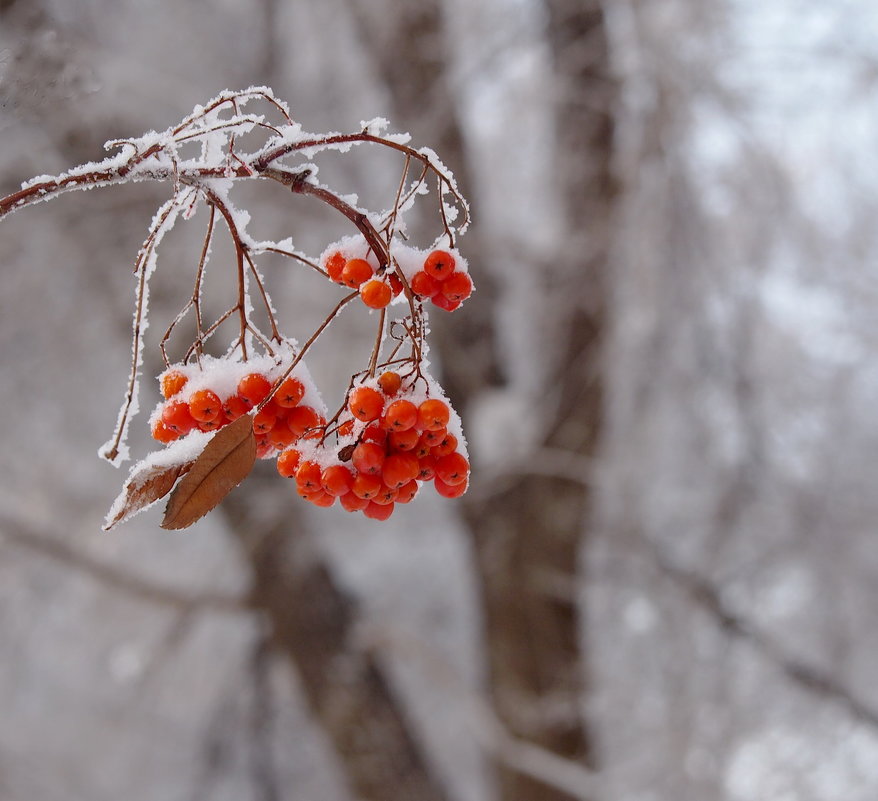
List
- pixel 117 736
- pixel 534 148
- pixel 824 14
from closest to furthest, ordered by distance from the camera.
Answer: pixel 824 14 < pixel 534 148 < pixel 117 736

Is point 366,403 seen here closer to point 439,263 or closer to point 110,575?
point 439,263

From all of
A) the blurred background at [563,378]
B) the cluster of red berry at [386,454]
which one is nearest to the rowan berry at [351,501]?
the cluster of red berry at [386,454]

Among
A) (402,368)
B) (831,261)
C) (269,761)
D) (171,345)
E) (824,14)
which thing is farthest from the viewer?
(269,761)

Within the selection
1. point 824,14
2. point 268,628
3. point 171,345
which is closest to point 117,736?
point 268,628

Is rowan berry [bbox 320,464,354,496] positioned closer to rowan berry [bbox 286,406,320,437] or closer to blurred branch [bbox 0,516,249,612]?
rowan berry [bbox 286,406,320,437]

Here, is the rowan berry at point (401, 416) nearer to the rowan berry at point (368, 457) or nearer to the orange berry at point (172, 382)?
the rowan berry at point (368, 457)

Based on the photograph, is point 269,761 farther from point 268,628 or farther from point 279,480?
point 279,480

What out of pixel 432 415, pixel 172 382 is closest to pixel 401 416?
pixel 432 415

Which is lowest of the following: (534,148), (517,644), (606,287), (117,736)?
(117,736)
